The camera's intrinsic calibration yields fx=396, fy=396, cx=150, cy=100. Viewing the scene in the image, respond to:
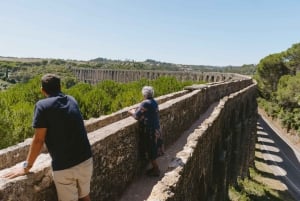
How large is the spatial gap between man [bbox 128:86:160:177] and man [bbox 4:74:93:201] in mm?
2563

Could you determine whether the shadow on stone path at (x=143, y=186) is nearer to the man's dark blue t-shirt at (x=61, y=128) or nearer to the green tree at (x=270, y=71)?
the man's dark blue t-shirt at (x=61, y=128)

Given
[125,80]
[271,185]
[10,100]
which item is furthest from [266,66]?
[10,100]

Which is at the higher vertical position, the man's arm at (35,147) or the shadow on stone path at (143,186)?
the man's arm at (35,147)

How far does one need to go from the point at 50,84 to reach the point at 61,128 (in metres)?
0.46

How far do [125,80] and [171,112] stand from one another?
217 ft

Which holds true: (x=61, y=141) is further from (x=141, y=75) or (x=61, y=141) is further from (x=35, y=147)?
(x=141, y=75)

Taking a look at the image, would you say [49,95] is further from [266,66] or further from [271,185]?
[266,66]

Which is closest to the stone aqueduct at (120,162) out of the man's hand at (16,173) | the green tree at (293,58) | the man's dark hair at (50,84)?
the man's hand at (16,173)

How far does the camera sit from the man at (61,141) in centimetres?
372

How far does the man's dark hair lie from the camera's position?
3893mm

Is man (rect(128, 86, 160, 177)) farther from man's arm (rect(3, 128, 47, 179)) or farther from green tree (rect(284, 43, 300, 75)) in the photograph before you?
green tree (rect(284, 43, 300, 75))

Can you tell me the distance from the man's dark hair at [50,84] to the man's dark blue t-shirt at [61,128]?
0.06 meters

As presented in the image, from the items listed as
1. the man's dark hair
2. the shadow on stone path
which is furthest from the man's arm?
the shadow on stone path

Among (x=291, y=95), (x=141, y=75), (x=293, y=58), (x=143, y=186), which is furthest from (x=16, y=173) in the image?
(x=141, y=75)
